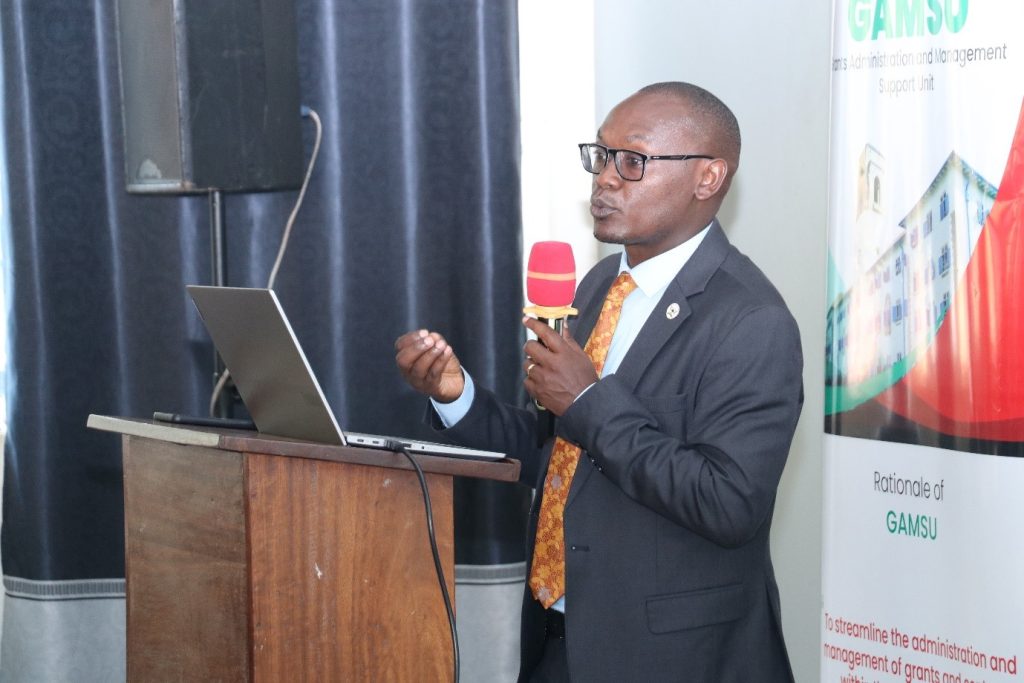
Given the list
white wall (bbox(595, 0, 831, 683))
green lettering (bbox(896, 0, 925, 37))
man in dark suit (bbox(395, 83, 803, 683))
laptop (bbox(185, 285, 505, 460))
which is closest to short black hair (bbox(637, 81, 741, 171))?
man in dark suit (bbox(395, 83, 803, 683))

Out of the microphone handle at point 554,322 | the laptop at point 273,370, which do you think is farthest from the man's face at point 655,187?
the laptop at point 273,370

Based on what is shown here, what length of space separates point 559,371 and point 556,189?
1691 mm

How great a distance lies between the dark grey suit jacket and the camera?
192 centimetres

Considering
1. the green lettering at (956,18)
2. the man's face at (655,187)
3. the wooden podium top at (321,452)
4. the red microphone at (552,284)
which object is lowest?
the wooden podium top at (321,452)

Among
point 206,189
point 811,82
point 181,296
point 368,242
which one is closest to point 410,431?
point 368,242

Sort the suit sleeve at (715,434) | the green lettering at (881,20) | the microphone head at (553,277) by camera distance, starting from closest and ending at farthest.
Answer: the suit sleeve at (715,434) < the microphone head at (553,277) < the green lettering at (881,20)

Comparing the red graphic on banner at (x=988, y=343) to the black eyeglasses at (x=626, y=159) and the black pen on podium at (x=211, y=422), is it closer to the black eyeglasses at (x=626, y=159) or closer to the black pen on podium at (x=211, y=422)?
the black eyeglasses at (x=626, y=159)

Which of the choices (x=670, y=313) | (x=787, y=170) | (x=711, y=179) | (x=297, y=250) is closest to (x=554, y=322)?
(x=670, y=313)

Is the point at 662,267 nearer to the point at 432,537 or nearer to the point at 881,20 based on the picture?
the point at 432,537

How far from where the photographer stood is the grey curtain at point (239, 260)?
3453 millimetres

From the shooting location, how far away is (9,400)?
3.47m

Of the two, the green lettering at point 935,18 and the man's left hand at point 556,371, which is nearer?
the man's left hand at point 556,371

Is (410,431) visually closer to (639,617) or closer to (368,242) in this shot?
(368,242)

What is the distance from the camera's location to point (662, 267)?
218cm
